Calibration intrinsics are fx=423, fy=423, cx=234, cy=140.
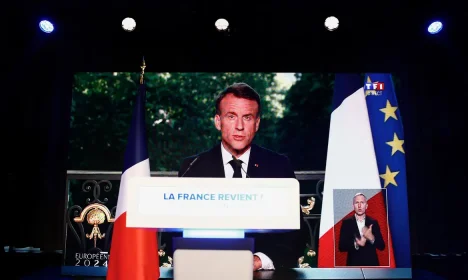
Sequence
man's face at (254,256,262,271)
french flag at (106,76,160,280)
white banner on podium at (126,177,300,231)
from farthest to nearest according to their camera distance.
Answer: french flag at (106,76,160,280)
man's face at (254,256,262,271)
white banner on podium at (126,177,300,231)

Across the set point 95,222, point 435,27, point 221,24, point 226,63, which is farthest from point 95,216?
point 435,27

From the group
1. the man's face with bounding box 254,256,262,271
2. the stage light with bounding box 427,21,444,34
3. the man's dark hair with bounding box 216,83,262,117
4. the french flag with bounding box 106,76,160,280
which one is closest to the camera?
the man's face with bounding box 254,256,262,271

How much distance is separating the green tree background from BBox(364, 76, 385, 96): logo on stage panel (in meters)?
0.32

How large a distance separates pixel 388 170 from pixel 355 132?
44cm

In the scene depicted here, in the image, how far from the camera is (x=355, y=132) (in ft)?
12.2

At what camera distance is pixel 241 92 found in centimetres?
383

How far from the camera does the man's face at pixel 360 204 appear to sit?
11.9 ft

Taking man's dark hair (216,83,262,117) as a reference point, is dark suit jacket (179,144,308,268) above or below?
below

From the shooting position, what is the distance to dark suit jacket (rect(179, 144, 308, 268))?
3.57m

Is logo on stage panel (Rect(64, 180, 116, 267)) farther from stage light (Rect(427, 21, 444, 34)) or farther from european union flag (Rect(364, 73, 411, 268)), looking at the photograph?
stage light (Rect(427, 21, 444, 34))

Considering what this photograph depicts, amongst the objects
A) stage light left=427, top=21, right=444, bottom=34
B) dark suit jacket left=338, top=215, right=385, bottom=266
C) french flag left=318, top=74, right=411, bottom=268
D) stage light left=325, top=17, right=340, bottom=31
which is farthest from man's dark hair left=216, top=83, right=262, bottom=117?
stage light left=427, top=21, right=444, bottom=34

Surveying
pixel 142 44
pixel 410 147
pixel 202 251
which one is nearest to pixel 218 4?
pixel 142 44

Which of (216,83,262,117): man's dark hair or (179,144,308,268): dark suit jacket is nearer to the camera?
(179,144,308,268): dark suit jacket

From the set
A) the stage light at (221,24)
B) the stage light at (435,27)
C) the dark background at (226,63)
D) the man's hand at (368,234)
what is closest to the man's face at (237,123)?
the dark background at (226,63)
